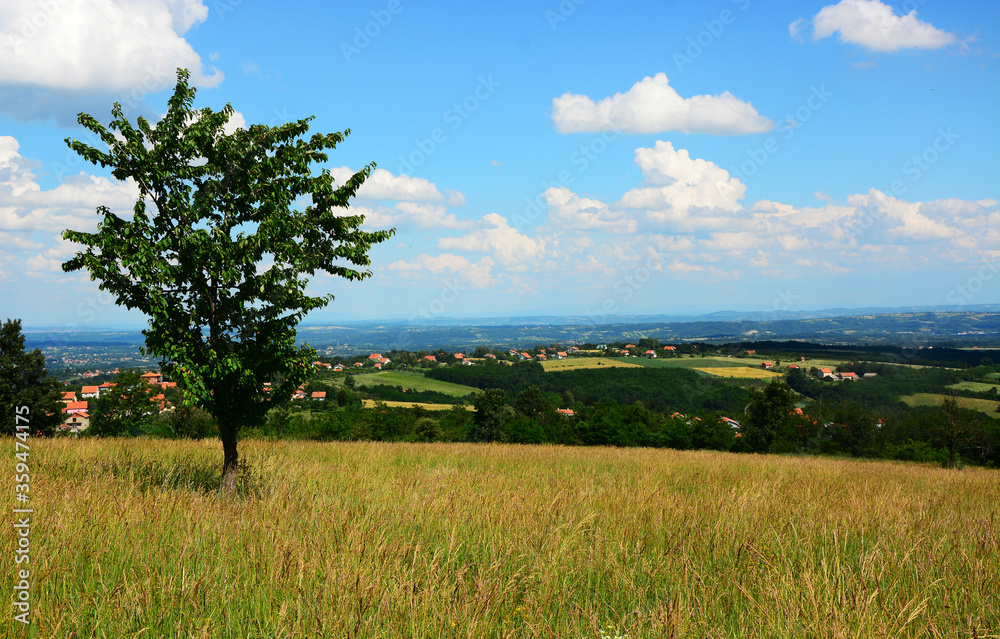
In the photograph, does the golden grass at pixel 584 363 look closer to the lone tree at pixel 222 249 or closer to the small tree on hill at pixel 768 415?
the small tree on hill at pixel 768 415

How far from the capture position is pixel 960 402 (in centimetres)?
8438

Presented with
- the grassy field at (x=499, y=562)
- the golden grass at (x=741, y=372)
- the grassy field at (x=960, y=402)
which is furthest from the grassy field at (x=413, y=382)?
the grassy field at (x=499, y=562)

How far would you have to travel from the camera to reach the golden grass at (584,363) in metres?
127

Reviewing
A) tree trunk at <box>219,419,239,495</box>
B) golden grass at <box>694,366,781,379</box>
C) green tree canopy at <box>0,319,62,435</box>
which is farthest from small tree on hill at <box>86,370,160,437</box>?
golden grass at <box>694,366,781,379</box>

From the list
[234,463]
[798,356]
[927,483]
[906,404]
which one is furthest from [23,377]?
[798,356]

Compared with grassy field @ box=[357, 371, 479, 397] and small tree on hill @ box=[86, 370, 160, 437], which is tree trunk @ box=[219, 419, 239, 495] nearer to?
small tree on hill @ box=[86, 370, 160, 437]

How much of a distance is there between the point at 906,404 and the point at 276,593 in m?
122

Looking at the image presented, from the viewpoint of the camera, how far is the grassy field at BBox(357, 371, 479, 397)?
10444cm

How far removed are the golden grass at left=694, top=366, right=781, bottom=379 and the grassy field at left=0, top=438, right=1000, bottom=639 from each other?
121636 mm

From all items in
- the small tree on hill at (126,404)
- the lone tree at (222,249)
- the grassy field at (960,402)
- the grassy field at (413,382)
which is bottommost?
the grassy field at (960,402)

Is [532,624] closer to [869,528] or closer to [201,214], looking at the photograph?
[869,528]

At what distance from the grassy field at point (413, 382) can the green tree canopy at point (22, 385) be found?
6947cm

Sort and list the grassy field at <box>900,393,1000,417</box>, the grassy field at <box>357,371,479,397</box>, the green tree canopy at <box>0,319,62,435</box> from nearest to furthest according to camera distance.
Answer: the green tree canopy at <box>0,319,62,435</box> → the grassy field at <box>900,393,1000,417</box> → the grassy field at <box>357,371,479,397</box>

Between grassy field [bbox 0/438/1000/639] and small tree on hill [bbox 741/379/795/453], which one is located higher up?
grassy field [bbox 0/438/1000/639]
